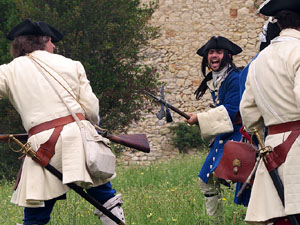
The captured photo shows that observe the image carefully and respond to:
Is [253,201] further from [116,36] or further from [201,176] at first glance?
[116,36]

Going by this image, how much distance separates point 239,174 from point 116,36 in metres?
7.08

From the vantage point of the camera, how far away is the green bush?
54.3 feet

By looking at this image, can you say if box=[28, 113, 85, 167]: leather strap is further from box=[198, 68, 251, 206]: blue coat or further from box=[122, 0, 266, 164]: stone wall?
box=[122, 0, 266, 164]: stone wall

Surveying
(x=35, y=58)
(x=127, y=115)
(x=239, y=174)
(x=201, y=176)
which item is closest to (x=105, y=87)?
(x=127, y=115)

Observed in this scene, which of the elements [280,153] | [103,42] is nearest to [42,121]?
[280,153]

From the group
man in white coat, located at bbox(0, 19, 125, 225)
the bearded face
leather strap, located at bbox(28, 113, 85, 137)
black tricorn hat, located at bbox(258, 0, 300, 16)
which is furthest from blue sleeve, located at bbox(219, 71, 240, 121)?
black tricorn hat, located at bbox(258, 0, 300, 16)

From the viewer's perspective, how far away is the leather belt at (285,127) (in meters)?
3.58

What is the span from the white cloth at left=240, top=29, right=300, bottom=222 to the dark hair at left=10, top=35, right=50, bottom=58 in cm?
172

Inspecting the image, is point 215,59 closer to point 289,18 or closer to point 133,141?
point 133,141

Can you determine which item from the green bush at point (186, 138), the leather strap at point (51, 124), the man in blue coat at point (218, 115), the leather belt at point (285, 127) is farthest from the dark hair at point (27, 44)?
the green bush at point (186, 138)

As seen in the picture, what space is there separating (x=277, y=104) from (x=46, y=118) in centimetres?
170

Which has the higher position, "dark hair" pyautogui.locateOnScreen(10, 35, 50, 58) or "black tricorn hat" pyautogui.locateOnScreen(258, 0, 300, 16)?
"black tricorn hat" pyautogui.locateOnScreen(258, 0, 300, 16)

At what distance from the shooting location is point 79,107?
4664 millimetres

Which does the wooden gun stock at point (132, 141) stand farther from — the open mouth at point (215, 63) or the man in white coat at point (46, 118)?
the open mouth at point (215, 63)
